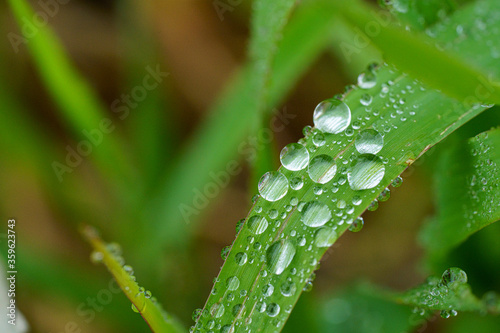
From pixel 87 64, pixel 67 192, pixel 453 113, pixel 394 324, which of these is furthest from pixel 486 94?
pixel 87 64

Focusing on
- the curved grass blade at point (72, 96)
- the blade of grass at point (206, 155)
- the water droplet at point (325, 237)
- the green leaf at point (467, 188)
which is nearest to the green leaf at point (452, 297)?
the green leaf at point (467, 188)

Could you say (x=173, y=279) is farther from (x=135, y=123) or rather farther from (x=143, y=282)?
(x=135, y=123)

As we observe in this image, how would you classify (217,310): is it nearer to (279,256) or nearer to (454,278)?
(279,256)

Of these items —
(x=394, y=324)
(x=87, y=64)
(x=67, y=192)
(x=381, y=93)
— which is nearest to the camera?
(x=381, y=93)

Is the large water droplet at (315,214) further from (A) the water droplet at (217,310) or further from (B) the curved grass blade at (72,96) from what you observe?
(B) the curved grass blade at (72,96)

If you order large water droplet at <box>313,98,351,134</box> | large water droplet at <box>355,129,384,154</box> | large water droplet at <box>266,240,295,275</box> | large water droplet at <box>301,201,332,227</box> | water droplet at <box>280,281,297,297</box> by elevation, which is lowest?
water droplet at <box>280,281,297,297</box>

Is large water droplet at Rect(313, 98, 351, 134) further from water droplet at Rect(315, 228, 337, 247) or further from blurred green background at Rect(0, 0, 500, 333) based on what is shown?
blurred green background at Rect(0, 0, 500, 333)

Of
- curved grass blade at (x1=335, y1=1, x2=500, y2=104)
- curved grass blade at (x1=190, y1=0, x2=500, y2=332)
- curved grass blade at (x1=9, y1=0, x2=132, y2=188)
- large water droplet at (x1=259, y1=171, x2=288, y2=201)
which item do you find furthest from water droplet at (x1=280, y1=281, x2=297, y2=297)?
curved grass blade at (x1=9, y1=0, x2=132, y2=188)
